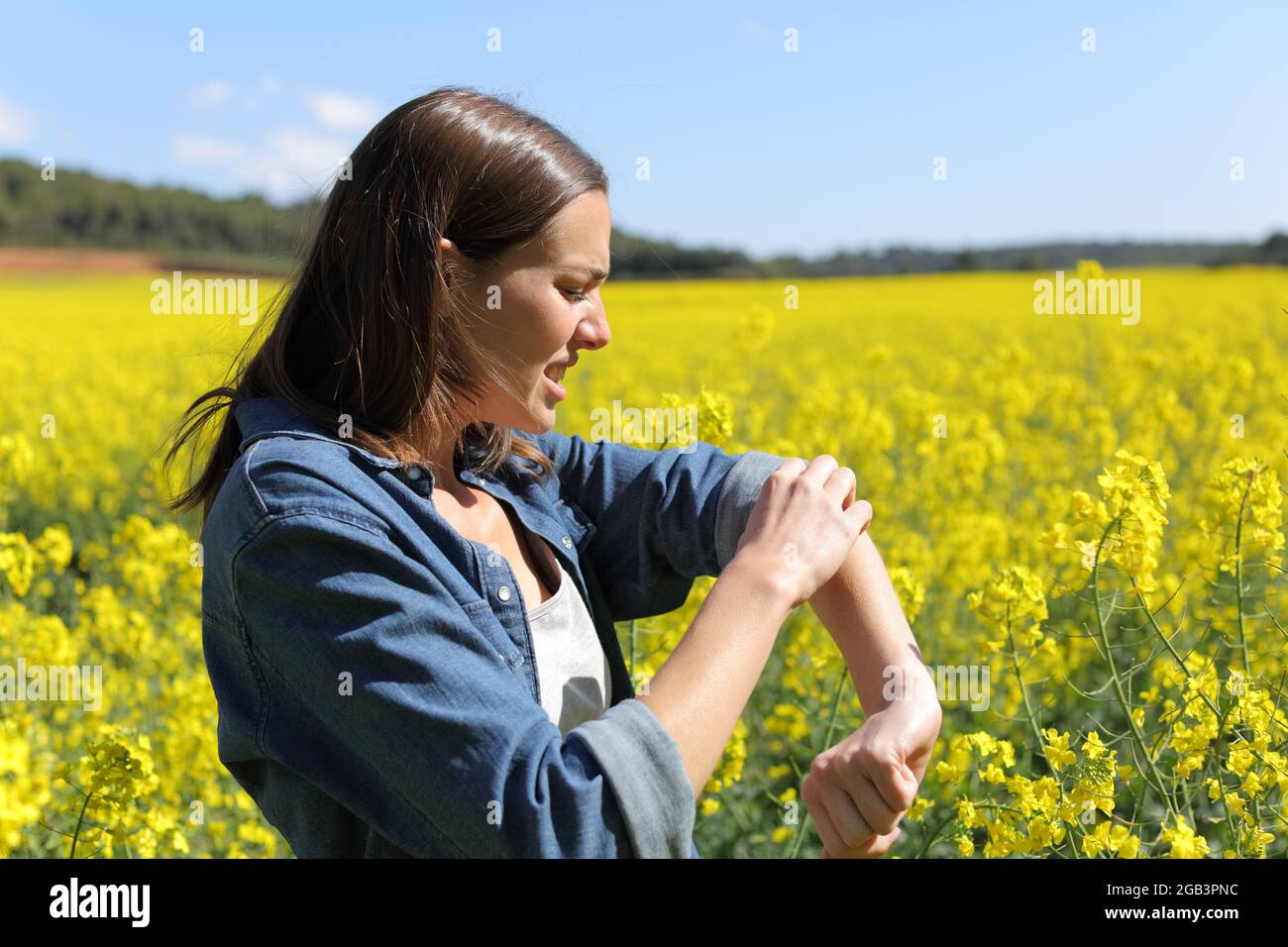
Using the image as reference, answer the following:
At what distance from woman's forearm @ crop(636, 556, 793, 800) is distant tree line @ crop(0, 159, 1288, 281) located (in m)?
22.8

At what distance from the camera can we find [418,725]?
0.93 m

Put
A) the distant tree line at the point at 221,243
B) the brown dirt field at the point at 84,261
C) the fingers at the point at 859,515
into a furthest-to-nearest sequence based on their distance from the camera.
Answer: the brown dirt field at the point at 84,261, the distant tree line at the point at 221,243, the fingers at the point at 859,515

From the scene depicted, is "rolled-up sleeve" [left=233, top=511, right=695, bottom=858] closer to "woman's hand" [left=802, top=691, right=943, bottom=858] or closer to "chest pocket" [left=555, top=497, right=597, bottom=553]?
"woman's hand" [left=802, top=691, right=943, bottom=858]

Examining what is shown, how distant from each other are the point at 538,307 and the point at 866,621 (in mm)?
504

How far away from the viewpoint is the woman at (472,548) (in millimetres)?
936

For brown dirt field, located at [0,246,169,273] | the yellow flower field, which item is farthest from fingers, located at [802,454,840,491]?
brown dirt field, located at [0,246,169,273]

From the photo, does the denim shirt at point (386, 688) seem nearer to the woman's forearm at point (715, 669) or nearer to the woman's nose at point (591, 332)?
the woman's forearm at point (715, 669)

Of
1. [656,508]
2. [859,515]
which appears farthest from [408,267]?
[859,515]

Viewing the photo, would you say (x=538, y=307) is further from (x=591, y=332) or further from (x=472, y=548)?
(x=472, y=548)

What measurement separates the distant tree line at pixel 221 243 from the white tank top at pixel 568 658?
2261cm

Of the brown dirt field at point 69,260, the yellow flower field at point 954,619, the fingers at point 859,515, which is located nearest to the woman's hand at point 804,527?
the fingers at point 859,515

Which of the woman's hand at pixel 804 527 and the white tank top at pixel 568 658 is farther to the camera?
the white tank top at pixel 568 658

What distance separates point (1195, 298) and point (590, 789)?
57.8 feet
